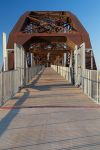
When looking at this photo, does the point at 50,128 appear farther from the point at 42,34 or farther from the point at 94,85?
the point at 42,34

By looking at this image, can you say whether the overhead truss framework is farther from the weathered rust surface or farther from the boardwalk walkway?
the boardwalk walkway

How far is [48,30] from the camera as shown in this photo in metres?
50.4

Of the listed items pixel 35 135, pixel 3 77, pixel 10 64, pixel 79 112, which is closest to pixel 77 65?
pixel 10 64

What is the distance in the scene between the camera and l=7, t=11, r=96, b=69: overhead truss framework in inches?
1596

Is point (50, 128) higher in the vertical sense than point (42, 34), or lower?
lower

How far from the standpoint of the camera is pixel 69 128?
39.1 feet

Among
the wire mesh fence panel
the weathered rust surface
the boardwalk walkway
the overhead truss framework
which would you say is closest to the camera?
the boardwalk walkway

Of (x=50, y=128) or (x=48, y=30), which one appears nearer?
(x=50, y=128)

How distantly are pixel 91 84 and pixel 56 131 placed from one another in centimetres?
1141

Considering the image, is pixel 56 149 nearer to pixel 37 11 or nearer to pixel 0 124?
pixel 0 124

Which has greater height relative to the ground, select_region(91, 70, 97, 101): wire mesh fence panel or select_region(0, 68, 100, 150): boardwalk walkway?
select_region(91, 70, 97, 101): wire mesh fence panel

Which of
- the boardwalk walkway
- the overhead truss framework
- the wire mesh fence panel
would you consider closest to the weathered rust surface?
the overhead truss framework

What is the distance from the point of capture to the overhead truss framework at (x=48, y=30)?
40531mm

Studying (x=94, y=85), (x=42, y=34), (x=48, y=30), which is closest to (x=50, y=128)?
(x=94, y=85)
